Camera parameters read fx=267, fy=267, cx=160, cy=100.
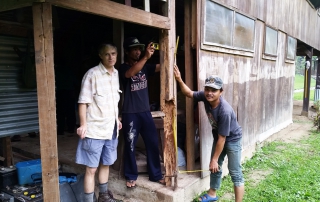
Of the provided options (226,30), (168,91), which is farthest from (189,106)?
(226,30)

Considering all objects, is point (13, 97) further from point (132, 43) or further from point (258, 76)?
point (258, 76)

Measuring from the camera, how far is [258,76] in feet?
19.9

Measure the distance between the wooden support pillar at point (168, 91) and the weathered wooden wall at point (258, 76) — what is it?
650mm

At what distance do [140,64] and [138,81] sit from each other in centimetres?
36

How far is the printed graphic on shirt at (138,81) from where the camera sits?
10.8 ft

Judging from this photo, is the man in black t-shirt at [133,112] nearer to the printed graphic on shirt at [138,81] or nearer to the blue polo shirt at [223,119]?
the printed graphic on shirt at [138,81]

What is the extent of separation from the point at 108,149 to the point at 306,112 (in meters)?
11.2

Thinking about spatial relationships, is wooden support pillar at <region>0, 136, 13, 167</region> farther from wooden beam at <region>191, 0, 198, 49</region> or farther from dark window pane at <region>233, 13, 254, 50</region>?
dark window pane at <region>233, 13, 254, 50</region>

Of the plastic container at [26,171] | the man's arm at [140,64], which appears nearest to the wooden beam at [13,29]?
the man's arm at [140,64]

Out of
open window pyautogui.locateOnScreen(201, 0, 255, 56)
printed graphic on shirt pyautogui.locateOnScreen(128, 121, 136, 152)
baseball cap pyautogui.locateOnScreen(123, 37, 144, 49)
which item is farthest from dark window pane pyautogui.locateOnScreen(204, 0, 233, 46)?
printed graphic on shirt pyautogui.locateOnScreen(128, 121, 136, 152)

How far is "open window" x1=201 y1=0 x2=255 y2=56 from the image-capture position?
4.01 meters

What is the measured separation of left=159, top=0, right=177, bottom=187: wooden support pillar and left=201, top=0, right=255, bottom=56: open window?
0.75 metres

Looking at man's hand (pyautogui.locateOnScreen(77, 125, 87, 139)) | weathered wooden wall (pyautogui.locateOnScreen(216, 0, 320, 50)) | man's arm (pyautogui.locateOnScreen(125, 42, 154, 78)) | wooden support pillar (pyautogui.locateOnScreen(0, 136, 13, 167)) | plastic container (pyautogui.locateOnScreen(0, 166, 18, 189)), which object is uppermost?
weathered wooden wall (pyautogui.locateOnScreen(216, 0, 320, 50))

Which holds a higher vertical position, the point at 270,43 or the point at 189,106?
the point at 270,43
